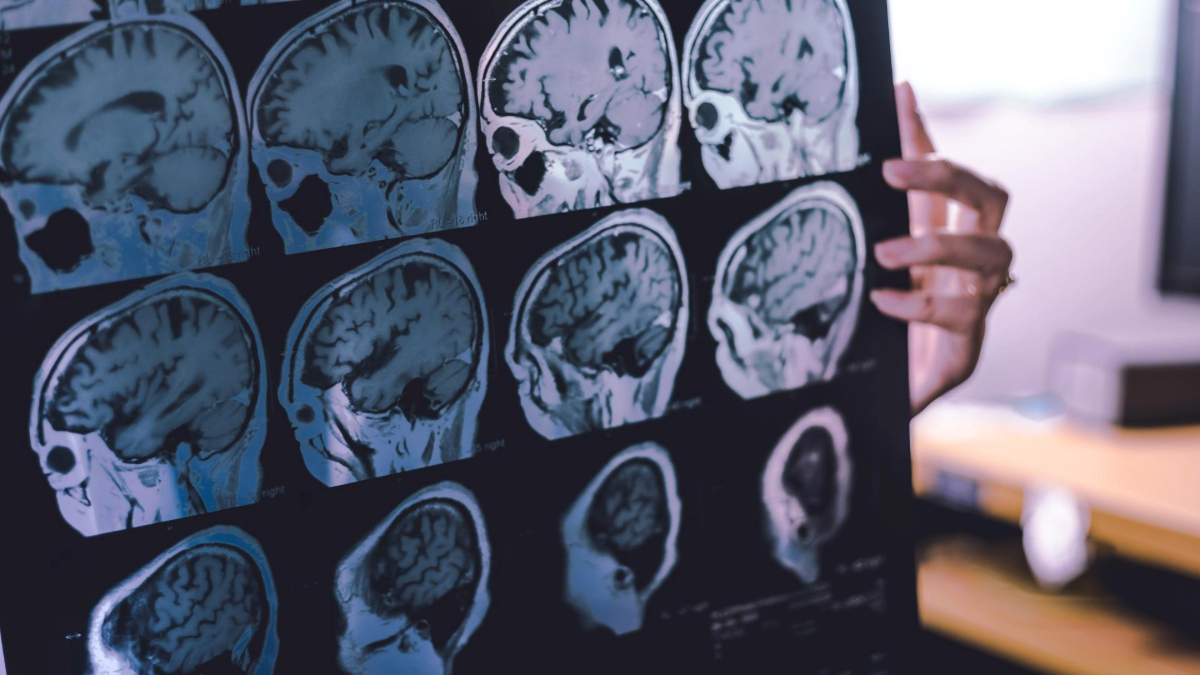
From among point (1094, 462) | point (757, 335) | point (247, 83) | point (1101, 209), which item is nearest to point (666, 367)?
point (757, 335)

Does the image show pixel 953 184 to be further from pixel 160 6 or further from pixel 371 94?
pixel 160 6

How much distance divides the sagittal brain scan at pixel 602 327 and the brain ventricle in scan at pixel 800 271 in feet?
0.16

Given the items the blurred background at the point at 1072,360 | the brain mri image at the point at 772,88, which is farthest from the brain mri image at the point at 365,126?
the blurred background at the point at 1072,360

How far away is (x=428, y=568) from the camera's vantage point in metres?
0.60

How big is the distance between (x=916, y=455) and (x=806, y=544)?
3.91 ft

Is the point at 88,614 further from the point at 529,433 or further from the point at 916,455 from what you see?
the point at 916,455

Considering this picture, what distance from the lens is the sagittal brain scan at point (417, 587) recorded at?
58 centimetres

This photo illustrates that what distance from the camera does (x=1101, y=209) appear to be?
7.45 ft

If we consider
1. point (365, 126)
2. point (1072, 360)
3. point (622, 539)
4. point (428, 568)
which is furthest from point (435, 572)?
point (1072, 360)

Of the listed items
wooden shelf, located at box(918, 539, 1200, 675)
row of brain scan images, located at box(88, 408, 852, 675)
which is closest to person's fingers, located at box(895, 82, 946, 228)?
row of brain scan images, located at box(88, 408, 852, 675)

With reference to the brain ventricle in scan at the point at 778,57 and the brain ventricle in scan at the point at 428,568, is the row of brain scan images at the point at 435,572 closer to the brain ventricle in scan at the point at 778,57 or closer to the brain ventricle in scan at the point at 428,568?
the brain ventricle in scan at the point at 428,568

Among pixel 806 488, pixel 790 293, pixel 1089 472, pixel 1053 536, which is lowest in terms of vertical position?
pixel 1053 536

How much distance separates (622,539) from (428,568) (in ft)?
0.41

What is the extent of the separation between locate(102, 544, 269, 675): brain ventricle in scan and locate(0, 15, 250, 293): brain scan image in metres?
0.16
